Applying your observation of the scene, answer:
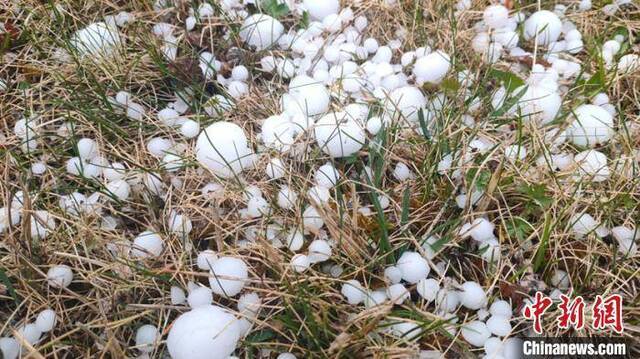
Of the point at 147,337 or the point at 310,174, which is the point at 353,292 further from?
the point at 147,337

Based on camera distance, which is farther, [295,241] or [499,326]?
[295,241]

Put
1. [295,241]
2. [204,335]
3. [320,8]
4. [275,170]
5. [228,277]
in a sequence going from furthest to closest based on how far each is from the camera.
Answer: [320,8]
[275,170]
[295,241]
[228,277]
[204,335]

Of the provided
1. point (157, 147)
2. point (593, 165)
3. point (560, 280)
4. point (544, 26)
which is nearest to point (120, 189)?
point (157, 147)

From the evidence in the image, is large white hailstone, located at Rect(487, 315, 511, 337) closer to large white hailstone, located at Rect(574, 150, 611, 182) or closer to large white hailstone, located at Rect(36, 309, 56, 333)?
large white hailstone, located at Rect(574, 150, 611, 182)

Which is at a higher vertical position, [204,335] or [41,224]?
[41,224]

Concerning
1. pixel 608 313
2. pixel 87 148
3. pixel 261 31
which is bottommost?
pixel 608 313

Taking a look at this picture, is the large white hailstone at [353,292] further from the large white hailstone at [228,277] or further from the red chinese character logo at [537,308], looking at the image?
the red chinese character logo at [537,308]

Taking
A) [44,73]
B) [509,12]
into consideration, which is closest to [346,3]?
[509,12]

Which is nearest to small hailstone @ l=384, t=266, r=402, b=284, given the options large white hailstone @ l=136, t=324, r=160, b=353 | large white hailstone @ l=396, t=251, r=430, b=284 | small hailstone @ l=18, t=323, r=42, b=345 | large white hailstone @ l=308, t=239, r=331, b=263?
large white hailstone @ l=396, t=251, r=430, b=284
